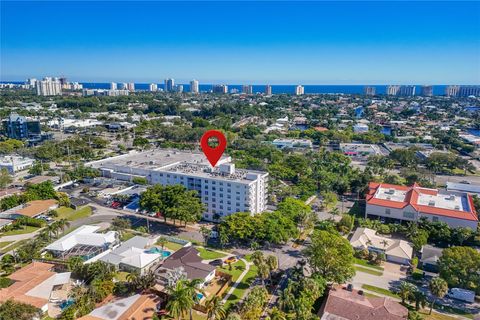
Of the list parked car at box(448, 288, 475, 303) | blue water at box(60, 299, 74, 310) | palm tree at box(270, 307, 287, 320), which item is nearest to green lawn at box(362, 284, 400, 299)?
parked car at box(448, 288, 475, 303)

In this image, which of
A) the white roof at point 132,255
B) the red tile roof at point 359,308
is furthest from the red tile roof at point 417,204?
the white roof at point 132,255

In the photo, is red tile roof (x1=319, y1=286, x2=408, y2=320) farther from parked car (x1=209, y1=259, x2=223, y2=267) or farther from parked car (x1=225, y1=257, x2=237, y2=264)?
parked car (x1=209, y1=259, x2=223, y2=267)

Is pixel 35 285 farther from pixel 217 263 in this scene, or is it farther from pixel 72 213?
pixel 72 213

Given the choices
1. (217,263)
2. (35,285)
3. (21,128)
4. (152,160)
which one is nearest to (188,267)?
(217,263)

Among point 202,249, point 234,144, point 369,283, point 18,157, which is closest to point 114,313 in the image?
point 202,249

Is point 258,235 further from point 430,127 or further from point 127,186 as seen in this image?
point 430,127
